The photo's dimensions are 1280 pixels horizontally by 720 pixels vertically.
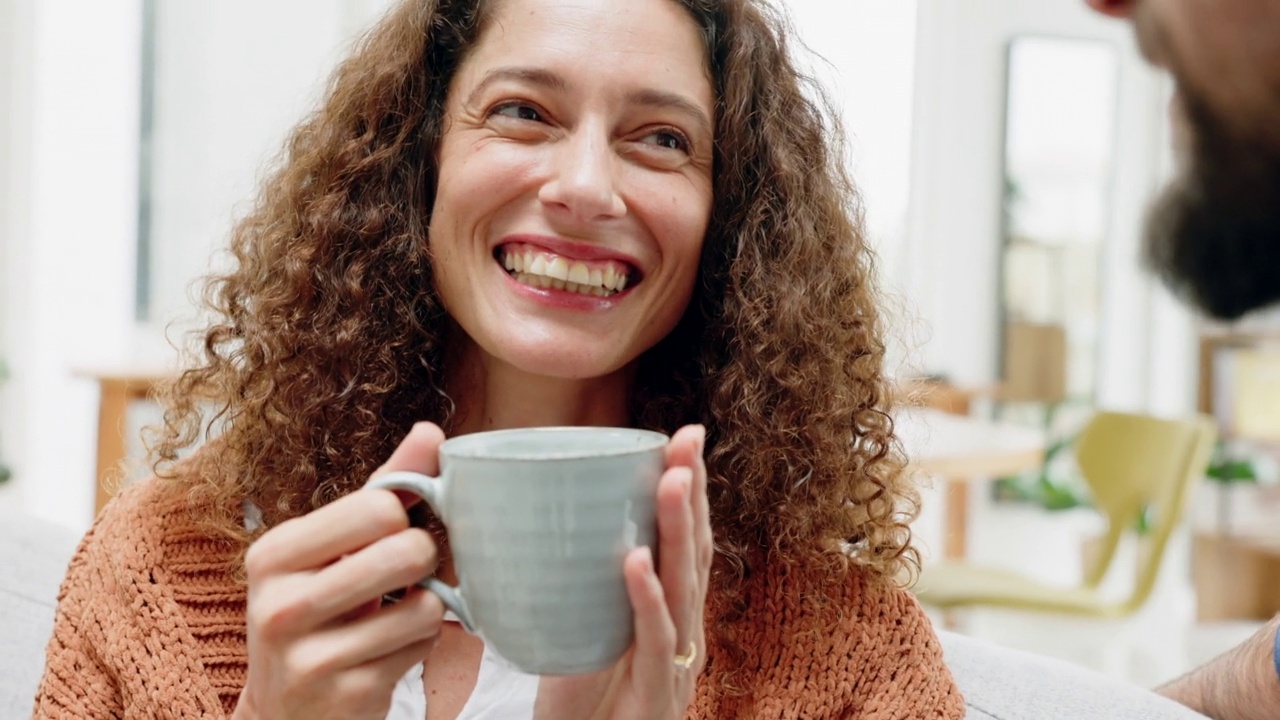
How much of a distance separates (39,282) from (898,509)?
10.3ft

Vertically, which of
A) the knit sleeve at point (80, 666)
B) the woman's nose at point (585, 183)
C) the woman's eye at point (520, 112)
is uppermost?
the woman's eye at point (520, 112)

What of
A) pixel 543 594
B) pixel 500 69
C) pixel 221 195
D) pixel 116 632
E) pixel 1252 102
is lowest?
pixel 116 632

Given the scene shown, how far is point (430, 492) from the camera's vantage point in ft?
2.09

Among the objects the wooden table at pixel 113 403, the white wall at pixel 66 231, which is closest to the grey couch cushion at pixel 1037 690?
the wooden table at pixel 113 403

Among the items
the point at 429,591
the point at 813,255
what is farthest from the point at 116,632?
the point at 813,255

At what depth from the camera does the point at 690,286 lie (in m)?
1.07

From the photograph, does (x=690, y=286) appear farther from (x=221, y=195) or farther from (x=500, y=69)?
(x=221, y=195)

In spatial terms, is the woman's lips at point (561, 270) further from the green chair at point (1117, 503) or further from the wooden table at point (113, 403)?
the wooden table at point (113, 403)

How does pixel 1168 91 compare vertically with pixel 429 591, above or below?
above

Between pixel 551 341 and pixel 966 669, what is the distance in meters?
0.53

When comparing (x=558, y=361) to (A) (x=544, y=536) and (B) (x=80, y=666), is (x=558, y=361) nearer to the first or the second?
(A) (x=544, y=536)

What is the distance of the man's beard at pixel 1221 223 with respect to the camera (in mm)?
368

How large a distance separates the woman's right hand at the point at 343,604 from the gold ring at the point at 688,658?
0.16 metres

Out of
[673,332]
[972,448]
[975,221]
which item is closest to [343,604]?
[673,332]
